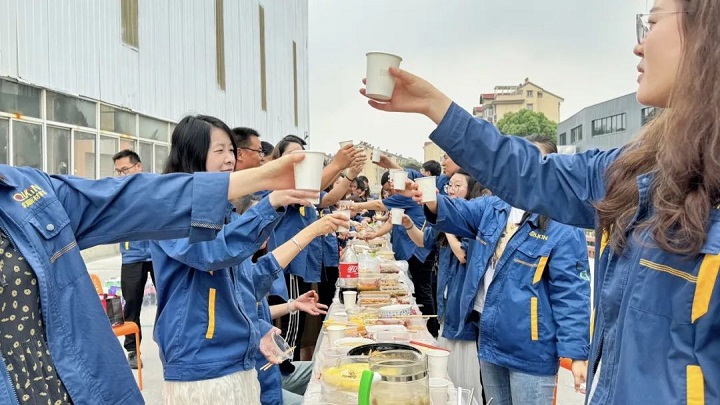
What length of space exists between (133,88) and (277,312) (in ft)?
37.0

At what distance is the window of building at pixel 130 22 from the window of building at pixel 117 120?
1.73 m

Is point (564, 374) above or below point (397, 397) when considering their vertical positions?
below

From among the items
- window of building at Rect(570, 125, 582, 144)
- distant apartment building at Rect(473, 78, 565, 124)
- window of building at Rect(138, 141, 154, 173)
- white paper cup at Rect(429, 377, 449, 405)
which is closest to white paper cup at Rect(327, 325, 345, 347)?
white paper cup at Rect(429, 377, 449, 405)

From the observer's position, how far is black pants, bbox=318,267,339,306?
20.2ft

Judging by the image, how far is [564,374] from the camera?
16.8 ft

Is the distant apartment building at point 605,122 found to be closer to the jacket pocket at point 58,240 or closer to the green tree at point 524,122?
the green tree at point 524,122

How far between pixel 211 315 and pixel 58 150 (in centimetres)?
Result: 990

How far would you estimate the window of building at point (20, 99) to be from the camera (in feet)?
29.0

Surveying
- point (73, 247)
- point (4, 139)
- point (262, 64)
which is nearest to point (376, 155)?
point (73, 247)

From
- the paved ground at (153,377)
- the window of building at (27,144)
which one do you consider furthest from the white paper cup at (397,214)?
the window of building at (27,144)

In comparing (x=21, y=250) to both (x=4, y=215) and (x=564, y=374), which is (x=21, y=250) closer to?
(x=4, y=215)

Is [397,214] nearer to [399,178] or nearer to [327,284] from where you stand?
[399,178]

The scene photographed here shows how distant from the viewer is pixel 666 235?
1.07 metres

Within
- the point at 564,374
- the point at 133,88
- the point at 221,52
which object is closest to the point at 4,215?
the point at 564,374
